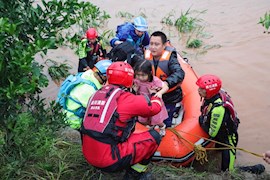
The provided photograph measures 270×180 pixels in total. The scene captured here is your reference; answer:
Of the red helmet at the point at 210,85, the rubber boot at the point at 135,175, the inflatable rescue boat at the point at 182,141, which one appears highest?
the red helmet at the point at 210,85

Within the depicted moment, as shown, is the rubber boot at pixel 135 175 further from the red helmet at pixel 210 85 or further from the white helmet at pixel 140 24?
the white helmet at pixel 140 24

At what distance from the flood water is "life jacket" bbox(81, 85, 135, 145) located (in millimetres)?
2343

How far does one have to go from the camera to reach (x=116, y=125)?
2.95 metres

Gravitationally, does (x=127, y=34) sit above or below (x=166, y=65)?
above

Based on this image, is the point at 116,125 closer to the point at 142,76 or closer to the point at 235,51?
the point at 142,76

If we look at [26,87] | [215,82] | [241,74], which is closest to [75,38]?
[26,87]

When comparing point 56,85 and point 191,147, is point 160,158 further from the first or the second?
point 56,85

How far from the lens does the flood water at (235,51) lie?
5.36 m

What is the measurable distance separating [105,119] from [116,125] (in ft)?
0.36

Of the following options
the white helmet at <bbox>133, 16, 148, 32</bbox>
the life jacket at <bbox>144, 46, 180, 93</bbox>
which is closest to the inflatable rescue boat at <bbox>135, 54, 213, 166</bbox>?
the life jacket at <bbox>144, 46, 180, 93</bbox>

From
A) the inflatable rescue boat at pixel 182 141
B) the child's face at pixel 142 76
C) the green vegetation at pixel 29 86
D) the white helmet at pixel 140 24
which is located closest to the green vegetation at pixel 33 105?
the green vegetation at pixel 29 86

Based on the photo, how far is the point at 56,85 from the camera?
6504 millimetres

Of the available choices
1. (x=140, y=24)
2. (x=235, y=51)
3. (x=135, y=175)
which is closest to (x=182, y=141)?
(x=135, y=175)

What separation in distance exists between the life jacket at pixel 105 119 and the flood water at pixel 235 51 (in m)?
2.34
